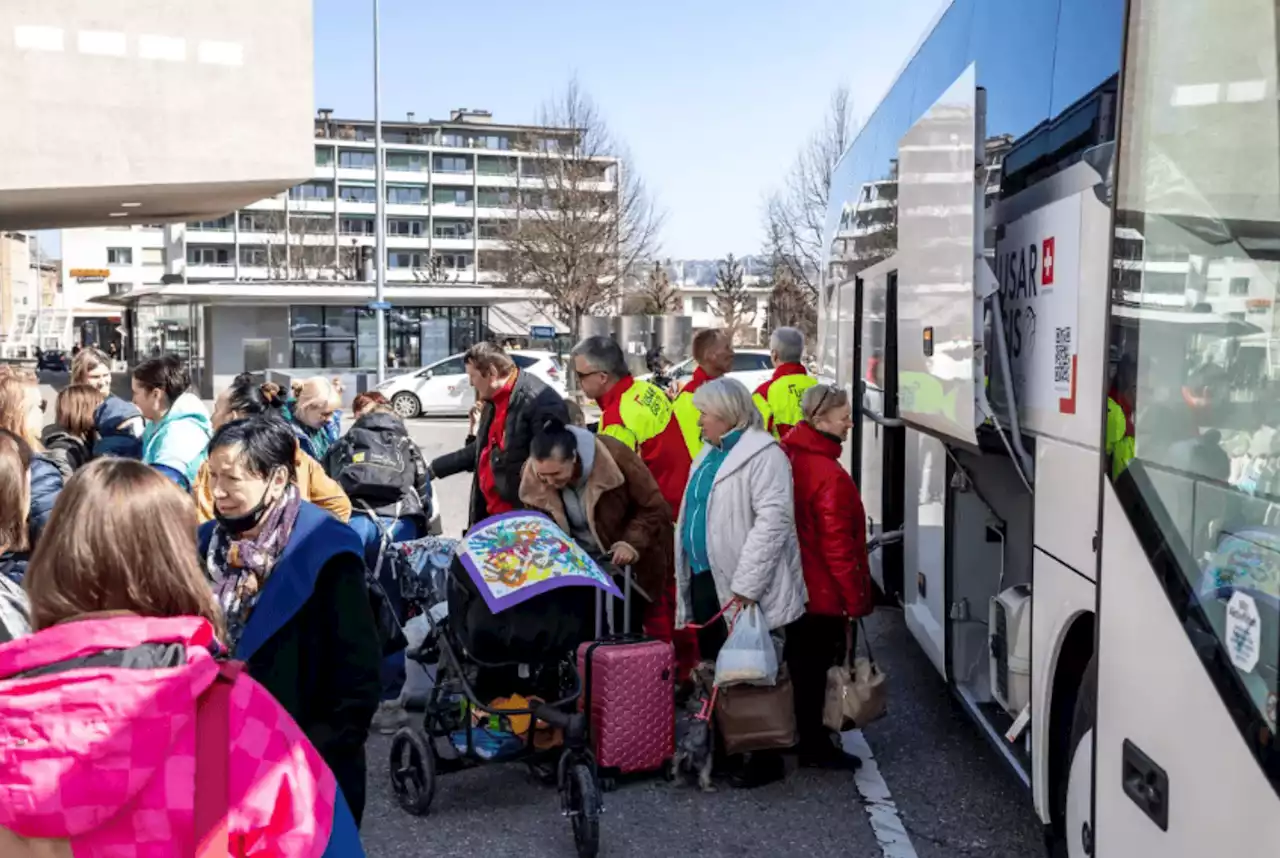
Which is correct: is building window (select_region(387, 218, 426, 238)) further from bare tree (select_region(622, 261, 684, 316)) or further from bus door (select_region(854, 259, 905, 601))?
bus door (select_region(854, 259, 905, 601))

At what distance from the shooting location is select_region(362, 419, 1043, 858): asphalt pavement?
199 inches

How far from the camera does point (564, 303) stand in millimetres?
43031

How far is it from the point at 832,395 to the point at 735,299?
43753 millimetres

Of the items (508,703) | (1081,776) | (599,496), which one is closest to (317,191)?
(599,496)

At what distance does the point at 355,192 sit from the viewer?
10619cm

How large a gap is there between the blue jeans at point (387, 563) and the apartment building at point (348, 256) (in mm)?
14809

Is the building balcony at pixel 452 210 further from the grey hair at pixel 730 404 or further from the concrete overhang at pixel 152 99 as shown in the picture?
the grey hair at pixel 730 404

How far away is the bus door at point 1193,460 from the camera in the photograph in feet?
7.79

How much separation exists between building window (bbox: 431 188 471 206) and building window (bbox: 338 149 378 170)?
609 cm

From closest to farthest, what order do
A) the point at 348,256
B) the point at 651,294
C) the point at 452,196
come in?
1. the point at 651,294
2. the point at 348,256
3. the point at 452,196

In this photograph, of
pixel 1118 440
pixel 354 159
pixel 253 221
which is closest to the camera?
pixel 1118 440

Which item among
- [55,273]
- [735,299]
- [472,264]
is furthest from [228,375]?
[55,273]

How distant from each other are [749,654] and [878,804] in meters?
0.90

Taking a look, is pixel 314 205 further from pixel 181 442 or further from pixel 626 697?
pixel 626 697
